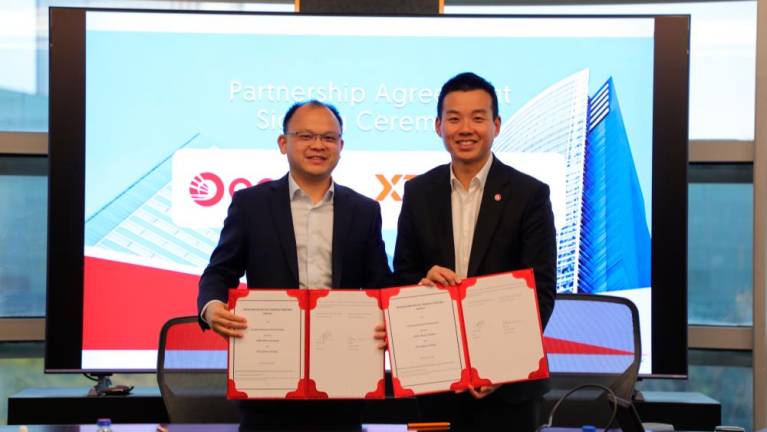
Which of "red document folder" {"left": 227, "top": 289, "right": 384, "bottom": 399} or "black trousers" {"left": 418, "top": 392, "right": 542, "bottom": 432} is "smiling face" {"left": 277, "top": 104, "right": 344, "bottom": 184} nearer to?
"red document folder" {"left": 227, "top": 289, "right": 384, "bottom": 399}

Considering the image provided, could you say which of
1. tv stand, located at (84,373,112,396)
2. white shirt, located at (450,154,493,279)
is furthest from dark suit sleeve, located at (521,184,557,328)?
tv stand, located at (84,373,112,396)

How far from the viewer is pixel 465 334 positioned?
8.87ft

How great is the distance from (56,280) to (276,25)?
1.56 m

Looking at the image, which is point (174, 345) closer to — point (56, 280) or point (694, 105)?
point (56, 280)

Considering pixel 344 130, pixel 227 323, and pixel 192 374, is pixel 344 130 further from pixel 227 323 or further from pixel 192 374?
pixel 227 323

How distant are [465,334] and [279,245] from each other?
738 millimetres

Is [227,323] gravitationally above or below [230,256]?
below

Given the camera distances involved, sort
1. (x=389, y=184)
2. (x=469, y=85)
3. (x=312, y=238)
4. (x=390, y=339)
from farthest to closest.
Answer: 1. (x=389, y=184)
2. (x=312, y=238)
3. (x=469, y=85)
4. (x=390, y=339)

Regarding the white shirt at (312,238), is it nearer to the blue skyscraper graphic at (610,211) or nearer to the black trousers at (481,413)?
the black trousers at (481,413)

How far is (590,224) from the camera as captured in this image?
14.4 ft

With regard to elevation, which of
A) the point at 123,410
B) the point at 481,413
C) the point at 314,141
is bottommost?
the point at 123,410

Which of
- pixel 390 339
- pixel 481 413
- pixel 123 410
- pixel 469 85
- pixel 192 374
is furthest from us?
pixel 123 410

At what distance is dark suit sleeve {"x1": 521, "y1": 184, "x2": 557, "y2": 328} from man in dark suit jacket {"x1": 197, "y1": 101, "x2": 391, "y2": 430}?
0.49 meters

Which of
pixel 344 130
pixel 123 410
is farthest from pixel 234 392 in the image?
pixel 344 130
